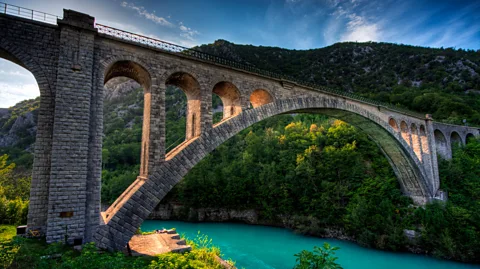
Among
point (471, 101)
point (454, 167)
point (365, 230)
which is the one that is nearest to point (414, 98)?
point (471, 101)

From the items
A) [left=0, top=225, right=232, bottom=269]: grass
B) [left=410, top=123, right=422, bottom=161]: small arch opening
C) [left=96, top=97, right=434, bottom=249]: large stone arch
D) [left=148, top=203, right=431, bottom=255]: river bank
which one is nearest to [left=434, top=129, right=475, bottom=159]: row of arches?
[left=410, top=123, right=422, bottom=161]: small arch opening

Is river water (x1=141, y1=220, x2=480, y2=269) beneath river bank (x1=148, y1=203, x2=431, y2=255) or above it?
beneath

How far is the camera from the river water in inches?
578

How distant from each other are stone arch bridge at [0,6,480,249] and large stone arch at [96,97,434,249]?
3cm

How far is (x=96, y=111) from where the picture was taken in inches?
282

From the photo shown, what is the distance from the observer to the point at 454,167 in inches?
826

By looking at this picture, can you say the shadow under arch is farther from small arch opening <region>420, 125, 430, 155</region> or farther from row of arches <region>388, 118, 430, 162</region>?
small arch opening <region>420, 125, 430, 155</region>

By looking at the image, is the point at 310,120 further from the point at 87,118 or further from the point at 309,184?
the point at 87,118

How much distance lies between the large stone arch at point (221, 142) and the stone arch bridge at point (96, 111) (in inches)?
1.3

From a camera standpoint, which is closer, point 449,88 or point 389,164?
point 389,164

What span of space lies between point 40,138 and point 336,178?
21.2 m

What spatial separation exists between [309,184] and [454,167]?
12038 millimetres

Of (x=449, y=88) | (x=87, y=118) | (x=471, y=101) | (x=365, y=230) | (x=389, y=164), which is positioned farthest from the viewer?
(x=449, y=88)

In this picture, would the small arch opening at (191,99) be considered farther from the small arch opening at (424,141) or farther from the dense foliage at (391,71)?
the dense foliage at (391,71)
